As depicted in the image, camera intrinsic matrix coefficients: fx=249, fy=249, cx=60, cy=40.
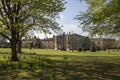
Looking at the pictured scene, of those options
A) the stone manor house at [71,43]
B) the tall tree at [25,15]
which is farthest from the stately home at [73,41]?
the tall tree at [25,15]

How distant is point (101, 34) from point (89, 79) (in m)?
10.8

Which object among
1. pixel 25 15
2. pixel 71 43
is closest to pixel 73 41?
pixel 71 43

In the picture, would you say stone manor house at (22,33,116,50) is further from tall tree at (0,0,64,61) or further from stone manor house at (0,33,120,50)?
tall tree at (0,0,64,61)

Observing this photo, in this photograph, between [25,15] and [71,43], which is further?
[71,43]

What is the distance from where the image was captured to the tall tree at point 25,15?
1025 inches

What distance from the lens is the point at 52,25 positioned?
28078 millimetres

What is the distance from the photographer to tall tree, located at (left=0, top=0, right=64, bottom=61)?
2605cm

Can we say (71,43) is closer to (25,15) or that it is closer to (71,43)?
(71,43)

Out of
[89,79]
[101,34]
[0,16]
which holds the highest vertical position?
[0,16]

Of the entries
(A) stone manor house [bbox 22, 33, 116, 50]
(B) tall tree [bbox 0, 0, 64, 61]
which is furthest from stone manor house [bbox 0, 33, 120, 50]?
(B) tall tree [bbox 0, 0, 64, 61]

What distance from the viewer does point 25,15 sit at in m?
26.9

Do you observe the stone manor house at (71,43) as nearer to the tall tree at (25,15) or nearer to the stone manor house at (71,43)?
the stone manor house at (71,43)

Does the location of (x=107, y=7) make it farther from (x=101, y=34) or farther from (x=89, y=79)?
(x=89, y=79)

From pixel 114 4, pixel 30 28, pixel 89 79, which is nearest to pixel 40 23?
pixel 30 28
